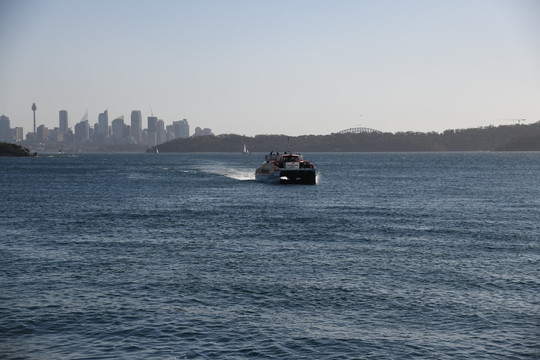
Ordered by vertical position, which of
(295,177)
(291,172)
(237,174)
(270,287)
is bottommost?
(237,174)

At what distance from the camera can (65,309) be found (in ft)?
83.3

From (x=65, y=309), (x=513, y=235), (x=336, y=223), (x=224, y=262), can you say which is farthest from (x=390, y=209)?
(x=65, y=309)

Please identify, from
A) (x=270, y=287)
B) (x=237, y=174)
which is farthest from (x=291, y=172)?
(x=270, y=287)

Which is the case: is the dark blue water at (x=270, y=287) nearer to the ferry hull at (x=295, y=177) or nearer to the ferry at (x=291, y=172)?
the ferry hull at (x=295, y=177)

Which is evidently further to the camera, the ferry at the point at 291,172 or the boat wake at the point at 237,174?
the boat wake at the point at 237,174

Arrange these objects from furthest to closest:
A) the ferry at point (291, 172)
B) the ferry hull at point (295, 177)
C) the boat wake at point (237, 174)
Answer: the boat wake at point (237, 174) < the ferry at point (291, 172) < the ferry hull at point (295, 177)

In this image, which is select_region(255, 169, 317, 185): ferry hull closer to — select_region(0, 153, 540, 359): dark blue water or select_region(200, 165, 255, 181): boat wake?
select_region(200, 165, 255, 181): boat wake

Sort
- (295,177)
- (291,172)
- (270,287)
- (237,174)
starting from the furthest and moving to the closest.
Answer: (237,174), (295,177), (291,172), (270,287)

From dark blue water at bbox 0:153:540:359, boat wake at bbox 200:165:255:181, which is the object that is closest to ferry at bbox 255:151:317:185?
boat wake at bbox 200:165:255:181

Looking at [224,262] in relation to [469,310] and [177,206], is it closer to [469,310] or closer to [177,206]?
[469,310]

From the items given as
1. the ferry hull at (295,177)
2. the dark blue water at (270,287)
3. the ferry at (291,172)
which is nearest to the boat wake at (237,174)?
the ferry at (291,172)

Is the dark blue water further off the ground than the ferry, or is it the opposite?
the ferry

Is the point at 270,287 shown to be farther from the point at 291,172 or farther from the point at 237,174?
the point at 237,174

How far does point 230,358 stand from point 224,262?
49.5 ft
